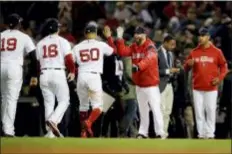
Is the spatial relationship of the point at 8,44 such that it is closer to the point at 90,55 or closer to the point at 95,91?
the point at 90,55

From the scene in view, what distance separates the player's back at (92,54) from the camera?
1894 cm

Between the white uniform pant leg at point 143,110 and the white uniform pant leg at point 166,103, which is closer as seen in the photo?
the white uniform pant leg at point 143,110

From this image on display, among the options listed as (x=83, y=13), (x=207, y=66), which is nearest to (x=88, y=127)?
(x=207, y=66)

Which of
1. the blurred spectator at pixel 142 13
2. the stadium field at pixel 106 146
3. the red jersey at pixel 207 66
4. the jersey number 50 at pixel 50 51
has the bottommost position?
the stadium field at pixel 106 146

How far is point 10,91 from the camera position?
1894 cm

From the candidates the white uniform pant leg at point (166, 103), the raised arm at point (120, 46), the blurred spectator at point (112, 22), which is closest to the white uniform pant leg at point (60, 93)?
the raised arm at point (120, 46)

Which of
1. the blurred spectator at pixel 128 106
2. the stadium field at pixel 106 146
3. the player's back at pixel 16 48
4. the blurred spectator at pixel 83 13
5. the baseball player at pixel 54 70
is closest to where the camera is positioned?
the stadium field at pixel 106 146

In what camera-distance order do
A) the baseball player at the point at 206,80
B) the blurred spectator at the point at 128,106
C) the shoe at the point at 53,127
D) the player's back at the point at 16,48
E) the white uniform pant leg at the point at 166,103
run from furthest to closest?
the white uniform pant leg at the point at 166,103
the blurred spectator at the point at 128,106
the baseball player at the point at 206,80
the player's back at the point at 16,48
the shoe at the point at 53,127

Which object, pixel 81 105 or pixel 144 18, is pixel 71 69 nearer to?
pixel 81 105

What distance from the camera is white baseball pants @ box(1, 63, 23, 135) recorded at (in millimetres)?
18891

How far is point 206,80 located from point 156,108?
111cm

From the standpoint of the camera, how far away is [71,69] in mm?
18750

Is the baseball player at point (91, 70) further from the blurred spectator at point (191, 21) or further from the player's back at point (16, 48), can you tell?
the blurred spectator at point (191, 21)

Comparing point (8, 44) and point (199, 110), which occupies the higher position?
point (8, 44)
